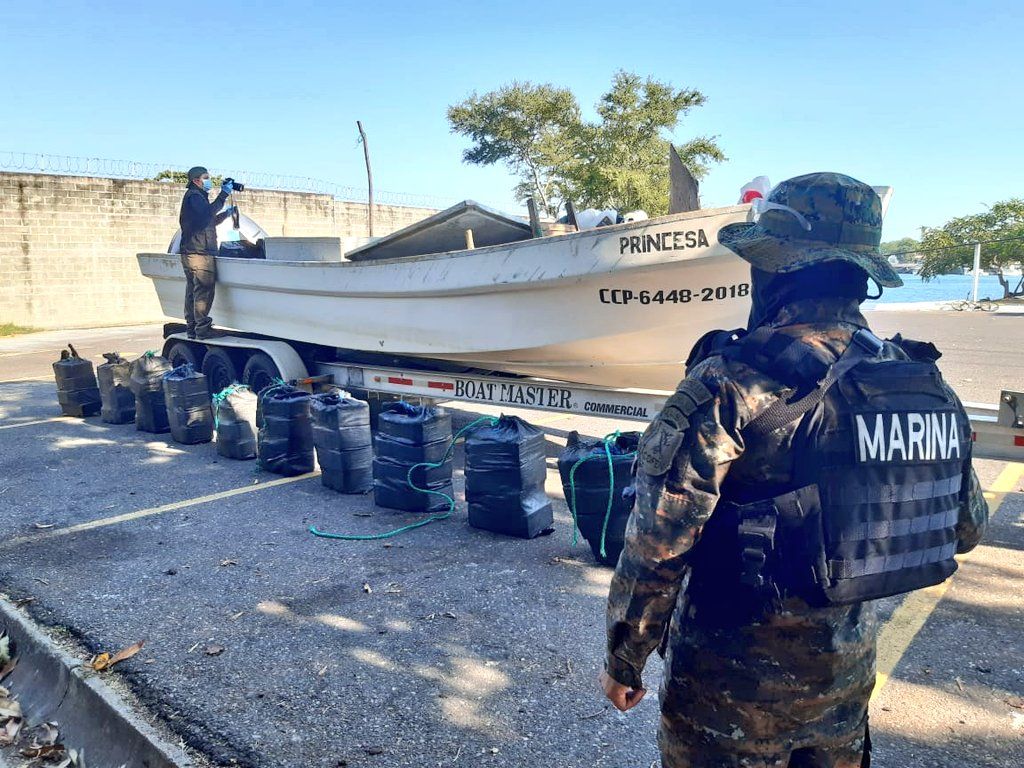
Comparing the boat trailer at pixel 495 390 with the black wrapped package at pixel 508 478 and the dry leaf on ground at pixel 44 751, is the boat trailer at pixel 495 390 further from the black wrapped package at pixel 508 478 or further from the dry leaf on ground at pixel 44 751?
the dry leaf on ground at pixel 44 751

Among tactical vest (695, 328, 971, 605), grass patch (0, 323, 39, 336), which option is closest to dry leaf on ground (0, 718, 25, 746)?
tactical vest (695, 328, 971, 605)

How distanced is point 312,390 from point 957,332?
14.8m

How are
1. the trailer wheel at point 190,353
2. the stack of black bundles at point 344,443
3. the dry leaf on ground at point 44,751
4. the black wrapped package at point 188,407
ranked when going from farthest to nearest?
the trailer wheel at point 190,353 < the black wrapped package at point 188,407 < the stack of black bundles at point 344,443 < the dry leaf on ground at point 44,751

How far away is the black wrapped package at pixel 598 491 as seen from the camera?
4.18m

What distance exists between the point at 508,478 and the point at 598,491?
67 centimetres

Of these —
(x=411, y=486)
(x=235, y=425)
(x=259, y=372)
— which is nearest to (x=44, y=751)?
(x=411, y=486)

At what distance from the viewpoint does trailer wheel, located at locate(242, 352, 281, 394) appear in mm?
7797

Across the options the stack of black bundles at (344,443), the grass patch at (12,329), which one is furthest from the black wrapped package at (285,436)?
the grass patch at (12,329)

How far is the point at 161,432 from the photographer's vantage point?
25.1ft

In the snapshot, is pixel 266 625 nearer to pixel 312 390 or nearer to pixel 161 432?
pixel 312 390

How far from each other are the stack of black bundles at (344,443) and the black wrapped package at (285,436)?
42 cm

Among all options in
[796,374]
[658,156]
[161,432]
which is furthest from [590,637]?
[658,156]

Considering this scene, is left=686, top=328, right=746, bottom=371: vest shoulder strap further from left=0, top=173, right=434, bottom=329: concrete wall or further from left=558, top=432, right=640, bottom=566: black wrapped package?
left=0, top=173, right=434, bottom=329: concrete wall

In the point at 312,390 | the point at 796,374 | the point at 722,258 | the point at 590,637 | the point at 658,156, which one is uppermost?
the point at 658,156
